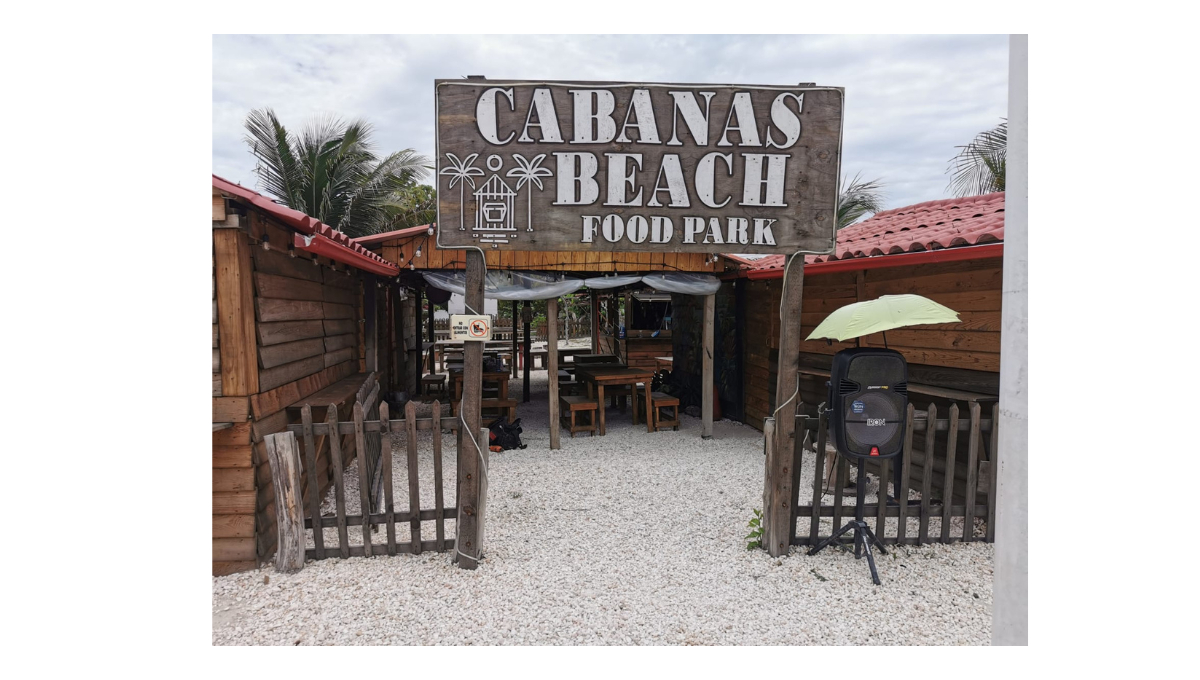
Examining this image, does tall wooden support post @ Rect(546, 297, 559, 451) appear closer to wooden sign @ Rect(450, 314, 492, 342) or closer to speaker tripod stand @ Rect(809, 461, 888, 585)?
wooden sign @ Rect(450, 314, 492, 342)

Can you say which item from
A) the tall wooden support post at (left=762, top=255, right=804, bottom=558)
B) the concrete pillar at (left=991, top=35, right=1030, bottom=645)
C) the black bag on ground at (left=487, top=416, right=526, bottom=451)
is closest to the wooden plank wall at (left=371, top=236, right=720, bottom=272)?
the black bag on ground at (left=487, top=416, right=526, bottom=451)

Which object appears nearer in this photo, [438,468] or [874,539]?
[438,468]

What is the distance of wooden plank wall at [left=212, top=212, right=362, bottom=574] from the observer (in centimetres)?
383

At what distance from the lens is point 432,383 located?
11945 millimetres

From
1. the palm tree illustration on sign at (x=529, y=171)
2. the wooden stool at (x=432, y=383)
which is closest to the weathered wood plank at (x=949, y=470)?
the palm tree illustration on sign at (x=529, y=171)

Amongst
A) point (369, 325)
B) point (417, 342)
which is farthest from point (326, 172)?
point (369, 325)

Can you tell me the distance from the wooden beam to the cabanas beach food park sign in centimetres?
135

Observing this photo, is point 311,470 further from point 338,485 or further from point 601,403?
point 601,403

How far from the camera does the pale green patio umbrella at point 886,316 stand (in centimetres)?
349

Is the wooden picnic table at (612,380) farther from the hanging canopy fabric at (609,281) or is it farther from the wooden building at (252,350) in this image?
the wooden building at (252,350)

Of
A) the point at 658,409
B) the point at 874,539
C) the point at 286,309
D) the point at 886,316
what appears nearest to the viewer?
the point at 886,316

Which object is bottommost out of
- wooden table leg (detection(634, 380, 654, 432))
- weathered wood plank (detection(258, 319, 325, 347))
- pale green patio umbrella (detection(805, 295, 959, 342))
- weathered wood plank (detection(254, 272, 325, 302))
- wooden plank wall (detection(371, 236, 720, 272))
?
wooden table leg (detection(634, 380, 654, 432))

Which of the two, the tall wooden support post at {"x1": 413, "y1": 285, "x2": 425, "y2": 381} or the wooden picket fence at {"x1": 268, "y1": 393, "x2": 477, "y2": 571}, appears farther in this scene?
the tall wooden support post at {"x1": 413, "y1": 285, "x2": 425, "y2": 381}

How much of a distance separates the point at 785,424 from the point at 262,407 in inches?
151
